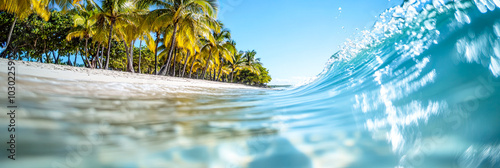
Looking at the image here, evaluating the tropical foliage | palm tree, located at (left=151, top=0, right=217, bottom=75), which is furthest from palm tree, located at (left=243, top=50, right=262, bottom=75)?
palm tree, located at (left=151, top=0, right=217, bottom=75)

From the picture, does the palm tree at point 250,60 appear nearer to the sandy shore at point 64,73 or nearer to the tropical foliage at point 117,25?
the tropical foliage at point 117,25

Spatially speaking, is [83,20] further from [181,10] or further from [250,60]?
[250,60]

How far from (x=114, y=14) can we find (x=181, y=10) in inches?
188

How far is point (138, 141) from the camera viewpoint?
1.26m

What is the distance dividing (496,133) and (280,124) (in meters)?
1.49

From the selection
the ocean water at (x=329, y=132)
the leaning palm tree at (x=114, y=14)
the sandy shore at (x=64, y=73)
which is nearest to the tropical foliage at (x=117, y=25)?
the leaning palm tree at (x=114, y=14)

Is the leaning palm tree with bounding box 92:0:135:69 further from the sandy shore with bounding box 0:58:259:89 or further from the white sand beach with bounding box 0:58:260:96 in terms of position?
the white sand beach with bounding box 0:58:260:96

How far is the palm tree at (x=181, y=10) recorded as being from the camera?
12.6 metres

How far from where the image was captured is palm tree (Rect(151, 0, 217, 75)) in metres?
12.6

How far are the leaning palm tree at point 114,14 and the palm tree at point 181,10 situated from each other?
2184 millimetres

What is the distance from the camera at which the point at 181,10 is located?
1256 centimetres

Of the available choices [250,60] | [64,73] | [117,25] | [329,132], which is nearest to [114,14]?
[117,25]

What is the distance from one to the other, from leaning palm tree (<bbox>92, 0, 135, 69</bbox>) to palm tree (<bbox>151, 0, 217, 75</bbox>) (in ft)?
7.16

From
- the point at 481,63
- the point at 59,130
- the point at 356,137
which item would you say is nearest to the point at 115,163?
the point at 59,130
